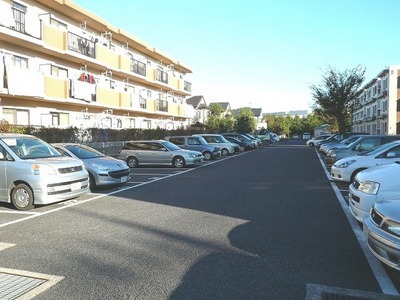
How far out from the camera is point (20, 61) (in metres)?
19.2

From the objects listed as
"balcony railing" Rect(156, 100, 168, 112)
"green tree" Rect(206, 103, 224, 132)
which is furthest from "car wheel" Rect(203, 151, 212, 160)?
"green tree" Rect(206, 103, 224, 132)

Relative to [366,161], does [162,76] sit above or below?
above

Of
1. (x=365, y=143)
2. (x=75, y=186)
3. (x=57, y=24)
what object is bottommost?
(x=75, y=186)

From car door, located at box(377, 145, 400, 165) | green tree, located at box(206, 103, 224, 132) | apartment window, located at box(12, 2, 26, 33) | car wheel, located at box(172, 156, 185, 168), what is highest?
apartment window, located at box(12, 2, 26, 33)

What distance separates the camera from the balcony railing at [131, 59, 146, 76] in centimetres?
3050

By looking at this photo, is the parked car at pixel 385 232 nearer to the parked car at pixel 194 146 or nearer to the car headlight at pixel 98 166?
the car headlight at pixel 98 166

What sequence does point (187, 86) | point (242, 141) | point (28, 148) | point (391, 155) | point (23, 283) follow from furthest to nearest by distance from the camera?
point (187, 86) < point (242, 141) < point (391, 155) < point (28, 148) < point (23, 283)

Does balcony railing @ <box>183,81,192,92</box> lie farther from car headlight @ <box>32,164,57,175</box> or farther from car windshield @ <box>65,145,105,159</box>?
car headlight @ <box>32,164,57,175</box>

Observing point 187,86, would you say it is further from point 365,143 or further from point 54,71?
point 365,143

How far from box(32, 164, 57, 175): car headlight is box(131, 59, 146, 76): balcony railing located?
23578 millimetres

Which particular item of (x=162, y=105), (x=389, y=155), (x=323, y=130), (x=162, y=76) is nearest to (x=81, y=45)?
(x=162, y=105)

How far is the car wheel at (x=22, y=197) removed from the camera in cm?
780

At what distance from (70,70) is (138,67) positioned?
8.86 m

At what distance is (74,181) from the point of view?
329 inches
